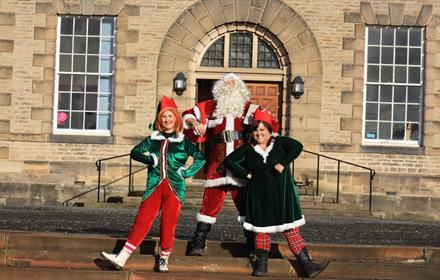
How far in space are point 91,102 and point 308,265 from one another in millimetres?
11532

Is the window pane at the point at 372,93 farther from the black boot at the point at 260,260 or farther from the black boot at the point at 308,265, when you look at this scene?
the black boot at the point at 260,260

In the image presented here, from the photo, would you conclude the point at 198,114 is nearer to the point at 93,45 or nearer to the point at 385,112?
the point at 93,45

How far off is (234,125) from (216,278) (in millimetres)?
1547

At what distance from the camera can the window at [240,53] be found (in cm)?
1802

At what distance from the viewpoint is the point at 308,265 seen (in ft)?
24.1

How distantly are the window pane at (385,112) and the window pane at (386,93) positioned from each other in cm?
14

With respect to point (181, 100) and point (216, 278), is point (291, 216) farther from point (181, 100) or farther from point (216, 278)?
point (181, 100)

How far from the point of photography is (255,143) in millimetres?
7590

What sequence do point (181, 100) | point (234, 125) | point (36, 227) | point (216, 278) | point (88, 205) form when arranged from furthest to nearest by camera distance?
point (181, 100) → point (88, 205) → point (36, 227) → point (234, 125) → point (216, 278)

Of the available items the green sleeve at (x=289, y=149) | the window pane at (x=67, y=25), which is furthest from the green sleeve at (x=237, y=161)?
the window pane at (x=67, y=25)

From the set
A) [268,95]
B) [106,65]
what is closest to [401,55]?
[268,95]

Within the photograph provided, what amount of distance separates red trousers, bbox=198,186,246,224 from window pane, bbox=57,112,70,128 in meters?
10.9

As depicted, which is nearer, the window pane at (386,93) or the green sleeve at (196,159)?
the green sleeve at (196,159)

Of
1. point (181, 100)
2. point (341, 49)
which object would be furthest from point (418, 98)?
point (181, 100)
